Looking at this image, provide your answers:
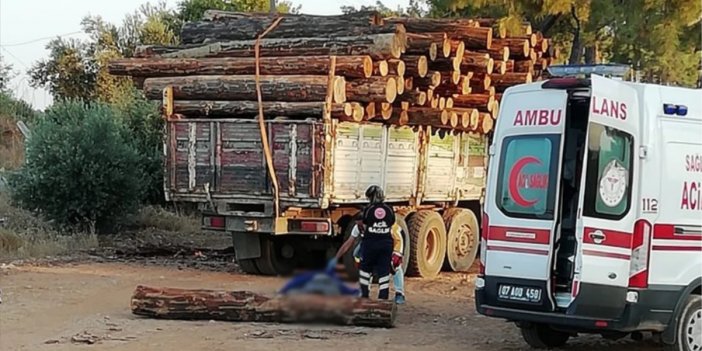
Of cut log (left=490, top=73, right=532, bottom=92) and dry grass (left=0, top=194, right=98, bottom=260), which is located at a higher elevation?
cut log (left=490, top=73, right=532, bottom=92)

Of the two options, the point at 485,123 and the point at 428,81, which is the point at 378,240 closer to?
the point at 428,81

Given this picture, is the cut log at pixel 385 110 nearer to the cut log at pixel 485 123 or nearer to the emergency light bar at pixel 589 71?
the cut log at pixel 485 123

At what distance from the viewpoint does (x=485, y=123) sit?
16750 millimetres

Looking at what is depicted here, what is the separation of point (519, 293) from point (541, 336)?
110 cm

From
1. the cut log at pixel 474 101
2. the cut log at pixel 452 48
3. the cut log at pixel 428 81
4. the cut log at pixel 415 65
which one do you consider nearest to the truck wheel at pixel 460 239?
the cut log at pixel 474 101

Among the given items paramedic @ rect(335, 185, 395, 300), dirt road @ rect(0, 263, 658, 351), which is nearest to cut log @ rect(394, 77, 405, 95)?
dirt road @ rect(0, 263, 658, 351)

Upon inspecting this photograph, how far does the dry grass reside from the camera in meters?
16.8

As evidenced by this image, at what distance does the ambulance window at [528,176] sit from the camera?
8547 millimetres

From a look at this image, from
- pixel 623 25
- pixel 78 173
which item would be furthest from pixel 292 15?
pixel 623 25

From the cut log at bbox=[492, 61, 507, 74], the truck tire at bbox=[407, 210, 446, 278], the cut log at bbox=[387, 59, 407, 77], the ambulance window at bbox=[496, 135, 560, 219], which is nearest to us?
the ambulance window at bbox=[496, 135, 560, 219]

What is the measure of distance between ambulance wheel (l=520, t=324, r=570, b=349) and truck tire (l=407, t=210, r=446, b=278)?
528 cm

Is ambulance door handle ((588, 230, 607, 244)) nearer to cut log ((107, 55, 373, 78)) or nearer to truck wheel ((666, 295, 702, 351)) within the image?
truck wheel ((666, 295, 702, 351))

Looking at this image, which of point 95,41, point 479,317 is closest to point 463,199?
point 479,317

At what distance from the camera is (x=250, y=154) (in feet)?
44.4
